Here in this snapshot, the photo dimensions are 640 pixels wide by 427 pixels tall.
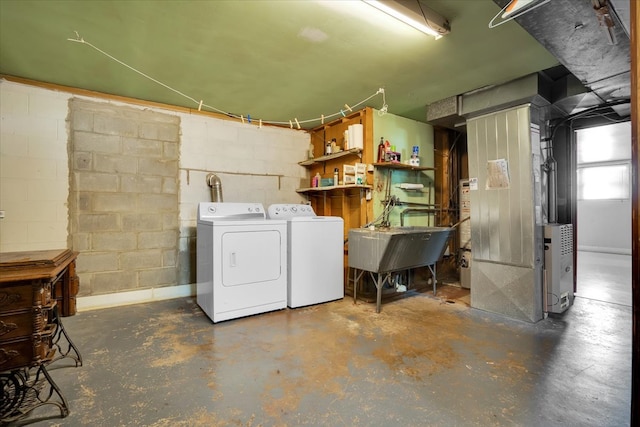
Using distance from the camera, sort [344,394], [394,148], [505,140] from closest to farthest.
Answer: [344,394]
[505,140]
[394,148]

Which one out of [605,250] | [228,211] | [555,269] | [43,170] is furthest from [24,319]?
[605,250]

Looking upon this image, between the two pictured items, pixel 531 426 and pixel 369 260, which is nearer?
pixel 531 426

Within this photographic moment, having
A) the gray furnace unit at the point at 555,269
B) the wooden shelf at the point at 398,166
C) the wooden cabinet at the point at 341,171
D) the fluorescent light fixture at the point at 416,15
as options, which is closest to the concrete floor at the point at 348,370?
the gray furnace unit at the point at 555,269

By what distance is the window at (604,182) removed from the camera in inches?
284

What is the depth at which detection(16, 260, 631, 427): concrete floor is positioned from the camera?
1.62m

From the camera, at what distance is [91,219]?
3346 mm

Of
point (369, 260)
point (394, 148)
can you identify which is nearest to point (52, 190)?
point (369, 260)

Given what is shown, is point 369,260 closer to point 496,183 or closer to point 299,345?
point 299,345

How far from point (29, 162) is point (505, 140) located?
4.92 m

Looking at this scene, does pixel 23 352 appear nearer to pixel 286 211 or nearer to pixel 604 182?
pixel 286 211

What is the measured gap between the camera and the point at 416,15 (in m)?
1.89

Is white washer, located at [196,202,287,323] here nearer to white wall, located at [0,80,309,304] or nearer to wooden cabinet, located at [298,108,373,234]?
white wall, located at [0,80,309,304]

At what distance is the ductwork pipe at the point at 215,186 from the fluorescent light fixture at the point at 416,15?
112 inches

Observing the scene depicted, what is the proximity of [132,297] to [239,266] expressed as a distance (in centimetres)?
158
